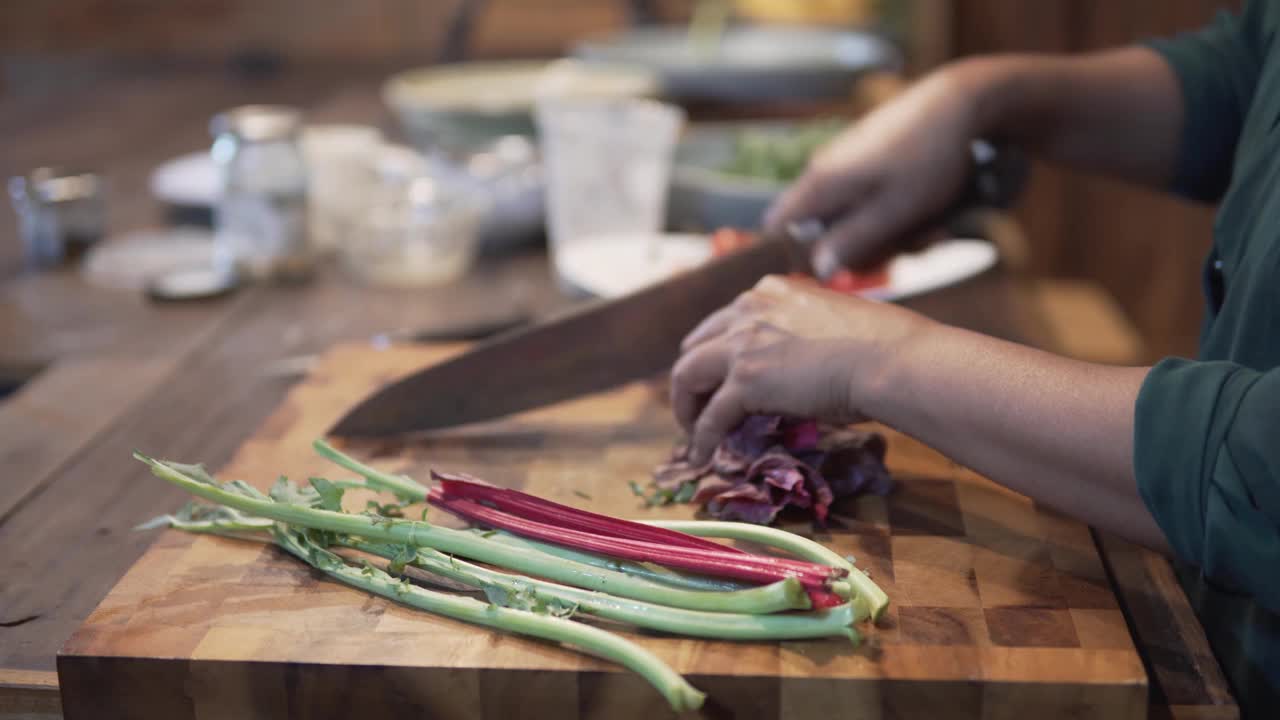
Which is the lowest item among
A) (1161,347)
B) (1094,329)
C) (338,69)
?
(1161,347)

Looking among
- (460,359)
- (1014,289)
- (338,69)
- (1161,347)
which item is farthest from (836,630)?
(338,69)

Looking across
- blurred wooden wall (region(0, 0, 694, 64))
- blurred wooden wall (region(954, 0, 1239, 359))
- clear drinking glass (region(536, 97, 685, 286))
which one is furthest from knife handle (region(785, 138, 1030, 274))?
blurred wooden wall (region(0, 0, 694, 64))

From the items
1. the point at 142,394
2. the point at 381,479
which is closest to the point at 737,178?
the point at 142,394

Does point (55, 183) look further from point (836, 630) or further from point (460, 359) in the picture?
point (836, 630)

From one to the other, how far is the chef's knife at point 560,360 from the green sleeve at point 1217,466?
1.73 feet

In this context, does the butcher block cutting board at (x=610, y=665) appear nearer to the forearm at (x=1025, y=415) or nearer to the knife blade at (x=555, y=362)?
the forearm at (x=1025, y=415)

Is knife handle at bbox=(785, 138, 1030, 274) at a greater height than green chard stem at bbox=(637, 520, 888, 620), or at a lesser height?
greater

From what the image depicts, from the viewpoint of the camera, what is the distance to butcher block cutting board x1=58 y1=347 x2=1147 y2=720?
0.81 metres

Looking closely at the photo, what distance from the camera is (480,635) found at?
866 millimetres

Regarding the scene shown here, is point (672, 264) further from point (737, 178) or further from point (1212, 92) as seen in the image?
point (1212, 92)

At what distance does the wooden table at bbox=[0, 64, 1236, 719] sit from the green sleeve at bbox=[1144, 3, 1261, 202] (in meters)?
0.26

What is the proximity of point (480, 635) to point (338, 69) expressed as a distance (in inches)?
137

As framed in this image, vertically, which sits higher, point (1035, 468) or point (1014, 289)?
point (1035, 468)

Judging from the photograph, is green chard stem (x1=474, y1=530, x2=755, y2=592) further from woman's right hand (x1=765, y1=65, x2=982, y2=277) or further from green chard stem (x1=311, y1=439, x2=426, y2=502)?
woman's right hand (x1=765, y1=65, x2=982, y2=277)
